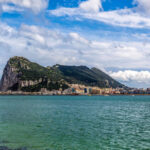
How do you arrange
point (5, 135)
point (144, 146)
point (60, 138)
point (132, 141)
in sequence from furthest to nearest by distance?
point (5, 135)
point (60, 138)
point (132, 141)
point (144, 146)

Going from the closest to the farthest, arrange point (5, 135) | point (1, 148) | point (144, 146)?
point (1, 148), point (144, 146), point (5, 135)

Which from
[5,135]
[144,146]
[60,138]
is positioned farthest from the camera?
[5,135]

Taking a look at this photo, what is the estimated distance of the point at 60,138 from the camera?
41.3 metres

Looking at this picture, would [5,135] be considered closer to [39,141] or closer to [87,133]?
[39,141]

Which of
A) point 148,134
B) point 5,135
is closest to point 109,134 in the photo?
point 148,134

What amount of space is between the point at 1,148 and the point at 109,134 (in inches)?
871

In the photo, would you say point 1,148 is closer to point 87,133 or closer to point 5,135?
point 5,135

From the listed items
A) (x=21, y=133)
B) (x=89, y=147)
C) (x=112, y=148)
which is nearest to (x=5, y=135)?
(x=21, y=133)

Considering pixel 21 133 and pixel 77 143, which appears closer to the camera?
pixel 77 143

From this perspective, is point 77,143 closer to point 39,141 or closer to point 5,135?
→ point 39,141

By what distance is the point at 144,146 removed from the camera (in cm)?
3541

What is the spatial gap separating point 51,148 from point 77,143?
5.35 m

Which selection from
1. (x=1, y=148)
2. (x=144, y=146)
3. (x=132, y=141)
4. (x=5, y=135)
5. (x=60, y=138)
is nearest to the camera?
(x=1, y=148)

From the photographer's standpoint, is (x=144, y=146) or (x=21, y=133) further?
(x=21, y=133)
